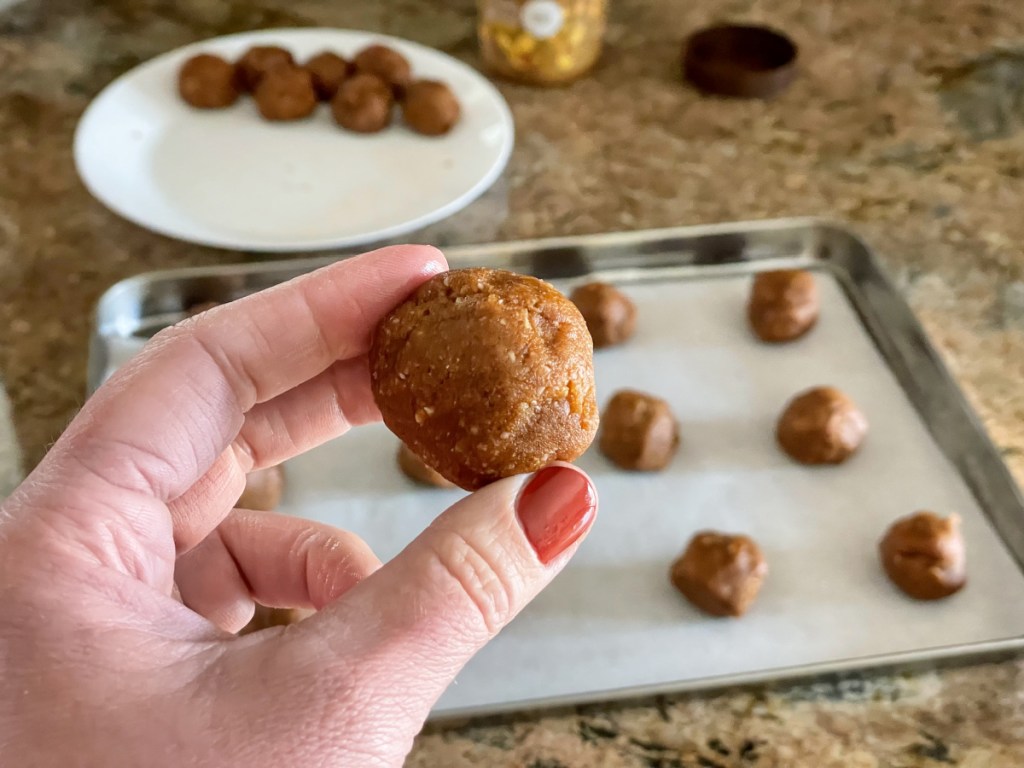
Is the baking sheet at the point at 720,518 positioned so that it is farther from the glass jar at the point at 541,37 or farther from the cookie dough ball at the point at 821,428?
the glass jar at the point at 541,37

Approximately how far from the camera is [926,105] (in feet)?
6.62

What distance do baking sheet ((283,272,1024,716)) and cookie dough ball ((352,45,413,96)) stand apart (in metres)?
0.68

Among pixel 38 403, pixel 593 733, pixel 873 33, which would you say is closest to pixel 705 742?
pixel 593 733

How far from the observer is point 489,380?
739 millimetres

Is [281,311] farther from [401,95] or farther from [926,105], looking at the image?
[926,105]

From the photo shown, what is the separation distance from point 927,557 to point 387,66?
136cm

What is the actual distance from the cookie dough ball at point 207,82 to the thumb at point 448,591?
1.44 metres

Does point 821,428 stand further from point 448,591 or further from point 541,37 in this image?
point 541,37

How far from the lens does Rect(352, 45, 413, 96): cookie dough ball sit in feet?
6.17

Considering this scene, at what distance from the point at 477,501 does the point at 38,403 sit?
98cm

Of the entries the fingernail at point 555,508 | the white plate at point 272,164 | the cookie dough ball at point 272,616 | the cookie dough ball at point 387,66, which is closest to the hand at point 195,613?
the fingernail at point 555,508

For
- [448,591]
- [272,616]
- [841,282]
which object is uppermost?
[448,591]

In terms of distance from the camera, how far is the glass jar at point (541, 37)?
73.8 inches

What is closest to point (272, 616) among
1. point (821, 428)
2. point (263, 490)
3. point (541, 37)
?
point (263, 490)
